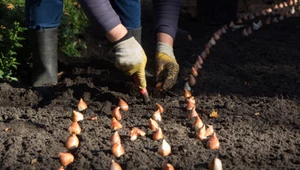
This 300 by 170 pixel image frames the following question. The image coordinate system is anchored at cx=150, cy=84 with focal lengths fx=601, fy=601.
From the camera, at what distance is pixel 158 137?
3.12m

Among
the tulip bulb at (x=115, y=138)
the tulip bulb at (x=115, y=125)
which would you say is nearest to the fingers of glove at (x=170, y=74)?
the tulip bulb at (x=115, y=125)

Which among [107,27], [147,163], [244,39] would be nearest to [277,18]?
[244,39]

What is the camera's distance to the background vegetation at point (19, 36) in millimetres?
4055

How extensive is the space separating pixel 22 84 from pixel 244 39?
2.02 metres

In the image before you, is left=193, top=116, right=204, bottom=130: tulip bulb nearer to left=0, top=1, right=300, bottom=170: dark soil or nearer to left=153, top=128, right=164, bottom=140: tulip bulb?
left=0, top=1, right=300, bottom=170: dark soil

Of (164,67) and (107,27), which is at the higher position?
(107,27)

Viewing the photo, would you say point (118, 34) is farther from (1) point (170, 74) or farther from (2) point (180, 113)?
(2) point (180, 113)

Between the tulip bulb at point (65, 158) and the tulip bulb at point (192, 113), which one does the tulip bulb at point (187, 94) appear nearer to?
the tulip bulb at point (192, 113)

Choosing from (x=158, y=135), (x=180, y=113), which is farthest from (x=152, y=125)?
(x=180, y=113)

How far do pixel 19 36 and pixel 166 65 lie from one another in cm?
133

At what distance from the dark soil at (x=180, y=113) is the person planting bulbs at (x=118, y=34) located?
0.17 metres

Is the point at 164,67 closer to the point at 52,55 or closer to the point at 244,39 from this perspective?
the point at 52,55

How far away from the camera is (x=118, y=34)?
10.8ft

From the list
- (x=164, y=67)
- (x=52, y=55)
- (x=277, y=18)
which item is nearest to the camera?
(x=164, y=67)
